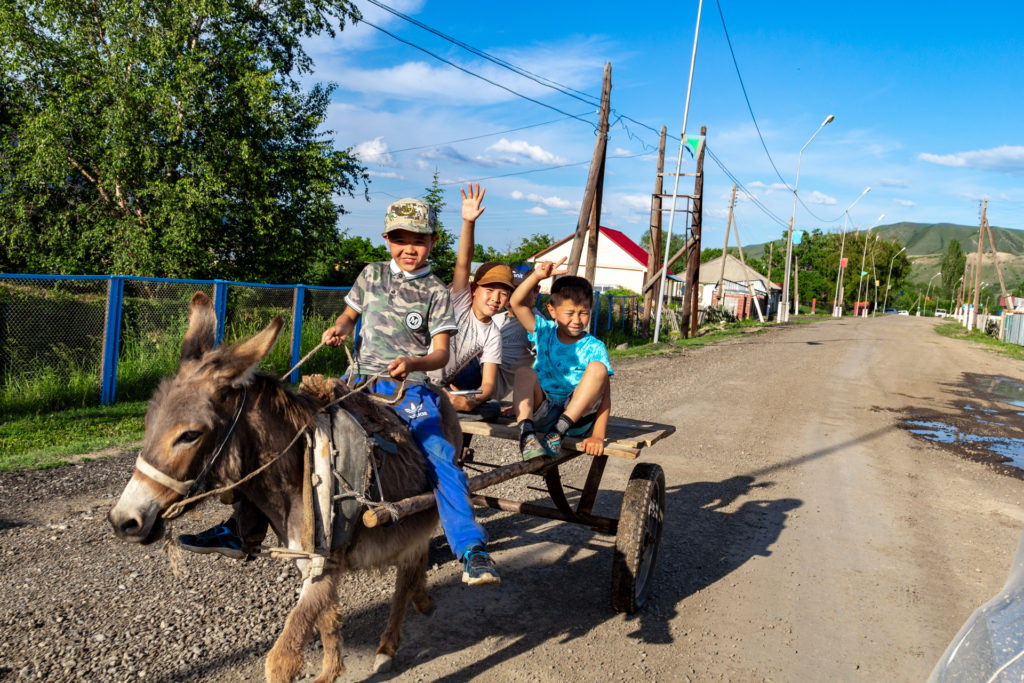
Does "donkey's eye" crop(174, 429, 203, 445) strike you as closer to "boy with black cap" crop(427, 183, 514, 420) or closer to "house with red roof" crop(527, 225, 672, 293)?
"boy with black cap" crop(427, 183, 514, 420)

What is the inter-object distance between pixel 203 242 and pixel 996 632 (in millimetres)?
16347

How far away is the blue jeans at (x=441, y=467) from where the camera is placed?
3236mm

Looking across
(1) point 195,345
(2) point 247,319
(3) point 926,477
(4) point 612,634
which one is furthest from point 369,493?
(2) point 247,319

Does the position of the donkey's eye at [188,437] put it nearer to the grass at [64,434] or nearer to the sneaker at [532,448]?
the sneaker at [532,448]

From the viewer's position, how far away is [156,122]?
1541cm

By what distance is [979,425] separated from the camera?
11.9 meters

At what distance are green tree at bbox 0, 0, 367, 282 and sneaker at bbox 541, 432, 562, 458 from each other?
43.2 feet

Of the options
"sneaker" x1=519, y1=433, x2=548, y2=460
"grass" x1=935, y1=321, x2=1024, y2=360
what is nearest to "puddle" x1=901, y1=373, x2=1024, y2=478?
"sneaker" x1=519, y1=433, x2=548, y2=460

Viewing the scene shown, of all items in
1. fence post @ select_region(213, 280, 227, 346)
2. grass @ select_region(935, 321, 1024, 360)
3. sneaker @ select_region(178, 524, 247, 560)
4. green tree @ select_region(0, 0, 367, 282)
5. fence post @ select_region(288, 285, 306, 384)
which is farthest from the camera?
grass @ select_region(935, 321, 1024, 360)

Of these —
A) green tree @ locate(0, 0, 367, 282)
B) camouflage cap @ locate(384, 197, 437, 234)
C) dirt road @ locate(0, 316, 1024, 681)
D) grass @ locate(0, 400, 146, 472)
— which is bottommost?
dirt road @ locate(0, 316, 1024, 681)

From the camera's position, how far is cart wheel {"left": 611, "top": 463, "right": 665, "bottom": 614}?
13.6 feet

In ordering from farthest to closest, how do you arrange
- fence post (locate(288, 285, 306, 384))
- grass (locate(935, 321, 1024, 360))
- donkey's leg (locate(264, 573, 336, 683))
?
grass (locate(935, 321, 1024, 360)), fence post (locate(288, 285, 306, 384)), donkey's leg (locate(264, 573, 336, 683))

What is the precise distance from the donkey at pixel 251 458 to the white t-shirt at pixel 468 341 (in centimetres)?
191

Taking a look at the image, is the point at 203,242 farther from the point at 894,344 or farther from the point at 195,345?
the point at 894,344
